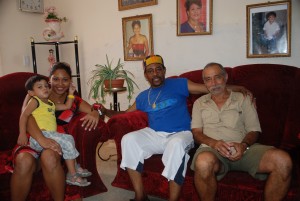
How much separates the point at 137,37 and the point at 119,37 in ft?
1.03

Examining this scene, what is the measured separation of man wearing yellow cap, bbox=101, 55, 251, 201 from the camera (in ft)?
6.00

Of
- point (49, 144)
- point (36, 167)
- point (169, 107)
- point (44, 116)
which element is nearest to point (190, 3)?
point (169, 107)

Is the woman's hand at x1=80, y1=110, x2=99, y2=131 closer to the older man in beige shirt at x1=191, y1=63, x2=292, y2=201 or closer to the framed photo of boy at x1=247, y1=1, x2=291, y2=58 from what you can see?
the older man in beige shirt at x1=191, y1=63, x2=292, y2=201

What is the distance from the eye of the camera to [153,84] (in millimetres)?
2324

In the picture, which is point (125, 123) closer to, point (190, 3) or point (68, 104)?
point (68, 104)

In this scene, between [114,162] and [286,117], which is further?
[114,162]

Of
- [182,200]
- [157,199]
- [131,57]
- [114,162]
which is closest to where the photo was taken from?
[182,200]

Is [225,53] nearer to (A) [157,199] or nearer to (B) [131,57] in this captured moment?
(B) [131,57]

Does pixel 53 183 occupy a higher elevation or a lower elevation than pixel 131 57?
lower

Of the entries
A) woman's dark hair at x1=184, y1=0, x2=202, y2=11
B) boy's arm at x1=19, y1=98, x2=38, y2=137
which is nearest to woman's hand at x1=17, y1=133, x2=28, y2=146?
boy's arm at x1=19, y1=98, x2=38, y2=137

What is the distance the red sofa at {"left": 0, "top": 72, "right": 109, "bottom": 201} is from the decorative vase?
133 centimetres

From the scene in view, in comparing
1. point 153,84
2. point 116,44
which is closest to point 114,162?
point 153,84

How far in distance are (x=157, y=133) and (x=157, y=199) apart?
0.54 m

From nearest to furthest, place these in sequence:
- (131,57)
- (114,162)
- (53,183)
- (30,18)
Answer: (53,183)
(114,162)
(131,57)
(30,18)
